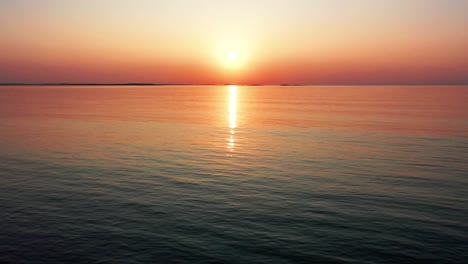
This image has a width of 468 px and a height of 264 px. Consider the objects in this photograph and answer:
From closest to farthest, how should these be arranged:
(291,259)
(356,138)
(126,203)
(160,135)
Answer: (291,259) → (126,203) → (356,138) → (160,135)

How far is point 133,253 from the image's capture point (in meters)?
20.6

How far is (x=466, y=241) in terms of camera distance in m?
21.9

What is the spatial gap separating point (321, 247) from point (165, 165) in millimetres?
24708

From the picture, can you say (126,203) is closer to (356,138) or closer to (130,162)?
(130,162)

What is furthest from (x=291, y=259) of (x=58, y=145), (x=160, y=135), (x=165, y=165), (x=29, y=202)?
(x=160, y=135)

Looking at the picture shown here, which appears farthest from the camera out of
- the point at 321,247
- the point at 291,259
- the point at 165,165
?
the point at 165,165

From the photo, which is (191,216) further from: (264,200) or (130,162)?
(130,162)

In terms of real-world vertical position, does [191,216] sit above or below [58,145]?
below

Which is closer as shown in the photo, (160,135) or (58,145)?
(58,145)

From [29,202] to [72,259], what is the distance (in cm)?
1155

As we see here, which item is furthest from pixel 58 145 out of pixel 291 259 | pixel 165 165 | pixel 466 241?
pixel 466 241

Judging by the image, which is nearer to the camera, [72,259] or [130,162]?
[72,259]

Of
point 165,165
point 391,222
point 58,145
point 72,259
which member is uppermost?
point 58,145

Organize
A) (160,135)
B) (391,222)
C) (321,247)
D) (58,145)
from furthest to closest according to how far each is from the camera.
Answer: (160,135) < (58,145) < (391,222) < (321,247)
